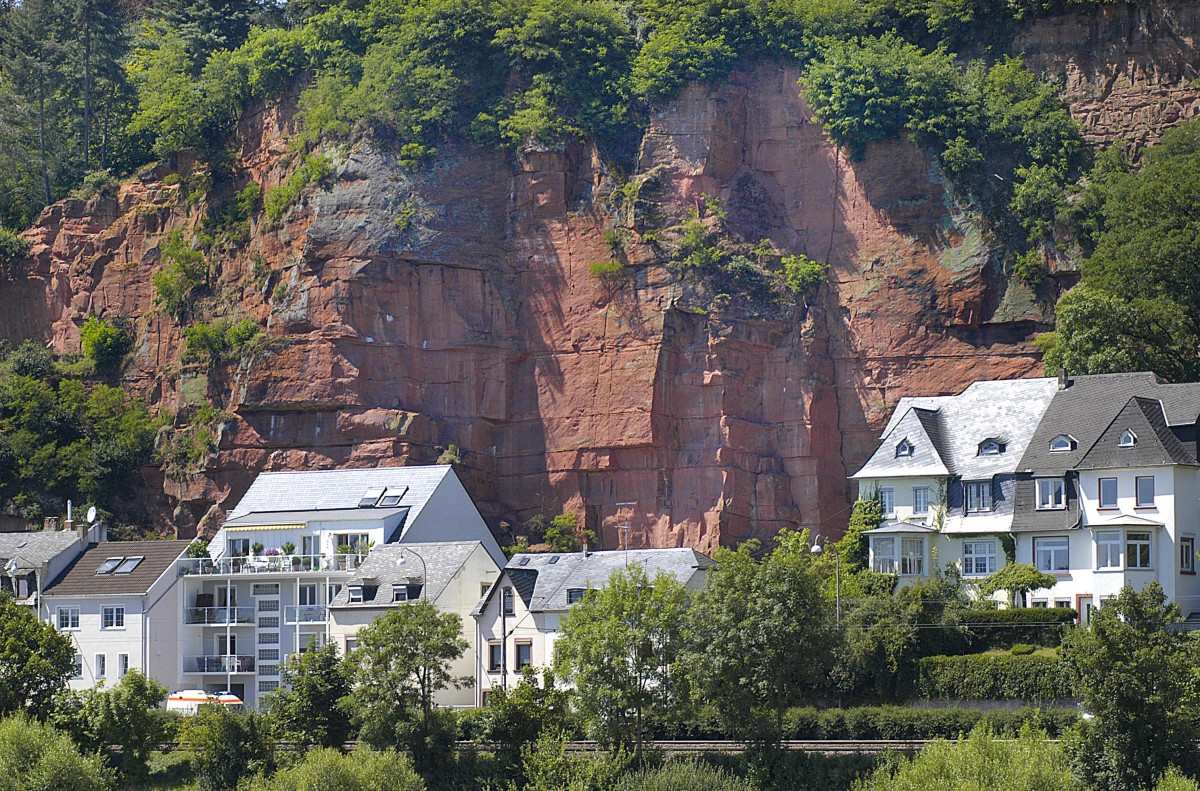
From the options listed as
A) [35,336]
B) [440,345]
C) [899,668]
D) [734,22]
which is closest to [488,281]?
[440,345]

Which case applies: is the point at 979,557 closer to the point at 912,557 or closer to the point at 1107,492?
the point at 912,557

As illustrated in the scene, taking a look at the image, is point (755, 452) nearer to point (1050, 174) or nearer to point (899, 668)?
point (1050, 174)

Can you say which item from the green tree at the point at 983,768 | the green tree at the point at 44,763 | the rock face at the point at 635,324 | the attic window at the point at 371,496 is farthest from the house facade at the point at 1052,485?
the green tree at the point at 44,763

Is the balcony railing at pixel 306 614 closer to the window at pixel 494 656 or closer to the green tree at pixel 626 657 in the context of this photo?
the window at pixel 494 656

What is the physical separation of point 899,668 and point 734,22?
42.9 metres

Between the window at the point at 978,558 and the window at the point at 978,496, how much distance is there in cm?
141

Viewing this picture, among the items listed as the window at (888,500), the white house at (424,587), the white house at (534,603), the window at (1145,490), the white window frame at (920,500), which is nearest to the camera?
the window at (1145,490)

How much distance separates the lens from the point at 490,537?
91.3 metres

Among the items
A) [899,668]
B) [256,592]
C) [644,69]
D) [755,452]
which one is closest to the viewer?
[899,668]

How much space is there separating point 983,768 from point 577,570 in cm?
2587

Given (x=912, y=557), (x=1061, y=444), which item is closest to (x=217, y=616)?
(x=912, y=557)

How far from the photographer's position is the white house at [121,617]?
87.4 m

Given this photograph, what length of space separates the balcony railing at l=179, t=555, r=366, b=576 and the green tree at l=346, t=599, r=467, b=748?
13596mm

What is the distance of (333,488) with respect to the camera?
91.7m
